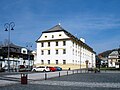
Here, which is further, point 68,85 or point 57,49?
point 57,49

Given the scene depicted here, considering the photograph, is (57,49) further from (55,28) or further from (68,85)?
Answer: (68,85)

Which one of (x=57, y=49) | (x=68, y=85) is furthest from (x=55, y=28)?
(x=68, y=85)

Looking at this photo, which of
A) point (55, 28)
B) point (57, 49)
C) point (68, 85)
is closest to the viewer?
point (68, 85)

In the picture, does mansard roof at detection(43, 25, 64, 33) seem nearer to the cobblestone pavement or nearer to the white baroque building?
the white baroque building

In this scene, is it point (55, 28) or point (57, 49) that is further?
point (55, 28)

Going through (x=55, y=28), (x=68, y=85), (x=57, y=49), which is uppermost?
(x=55, y=28)

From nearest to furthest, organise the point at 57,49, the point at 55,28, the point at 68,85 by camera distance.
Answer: the point at 68,85, the point at 57,49, the point at 55,28

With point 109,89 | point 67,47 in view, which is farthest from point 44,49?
point 109,89

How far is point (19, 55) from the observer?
79.8 m

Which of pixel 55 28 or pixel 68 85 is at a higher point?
pixel 55 28

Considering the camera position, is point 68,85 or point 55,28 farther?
point 55,28

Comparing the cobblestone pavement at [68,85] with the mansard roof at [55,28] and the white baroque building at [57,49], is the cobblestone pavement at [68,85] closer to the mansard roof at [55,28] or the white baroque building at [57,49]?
the white baroque building at [57,49]

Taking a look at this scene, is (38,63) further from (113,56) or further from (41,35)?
(113,56)

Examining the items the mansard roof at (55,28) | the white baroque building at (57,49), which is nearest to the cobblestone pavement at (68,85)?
the white baroque building at (57,49)
